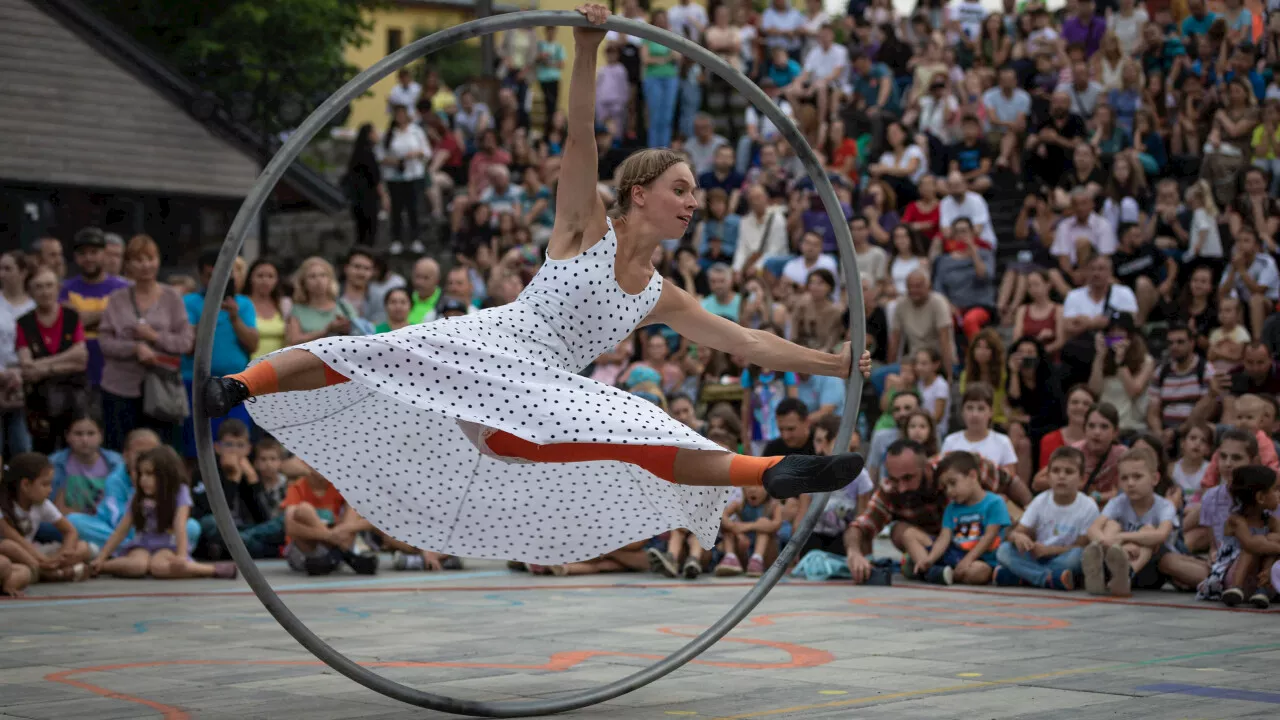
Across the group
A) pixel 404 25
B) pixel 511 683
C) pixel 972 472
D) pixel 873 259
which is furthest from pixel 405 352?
pixel 404 25

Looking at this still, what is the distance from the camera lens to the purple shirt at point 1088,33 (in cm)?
1485

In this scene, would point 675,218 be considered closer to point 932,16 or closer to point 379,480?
point 379,480

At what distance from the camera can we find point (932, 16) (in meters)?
16.7

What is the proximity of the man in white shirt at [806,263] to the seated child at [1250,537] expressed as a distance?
16.6ft

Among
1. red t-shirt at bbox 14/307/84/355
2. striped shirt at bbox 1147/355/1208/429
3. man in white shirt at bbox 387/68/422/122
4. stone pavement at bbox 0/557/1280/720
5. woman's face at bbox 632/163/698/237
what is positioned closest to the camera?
stone pavement at bbox 0/557/1280/720

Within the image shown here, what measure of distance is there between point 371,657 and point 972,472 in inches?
161

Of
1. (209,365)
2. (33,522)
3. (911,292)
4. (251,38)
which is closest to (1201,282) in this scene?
(911,292)

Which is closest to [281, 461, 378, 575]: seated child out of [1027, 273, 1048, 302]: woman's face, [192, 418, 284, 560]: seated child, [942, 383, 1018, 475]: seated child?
[192, 418, 284, 560]: seated child

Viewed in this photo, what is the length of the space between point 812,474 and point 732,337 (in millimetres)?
957

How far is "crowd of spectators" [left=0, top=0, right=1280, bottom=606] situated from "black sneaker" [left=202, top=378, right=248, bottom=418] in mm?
5146

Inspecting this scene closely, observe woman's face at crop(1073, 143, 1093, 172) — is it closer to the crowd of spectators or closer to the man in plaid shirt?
the crowd of spectators

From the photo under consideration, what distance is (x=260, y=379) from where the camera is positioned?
4.82m

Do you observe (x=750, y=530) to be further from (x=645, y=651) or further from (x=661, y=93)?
(x=661, y=93)

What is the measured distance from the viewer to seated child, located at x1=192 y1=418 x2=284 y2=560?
10.1 meters
